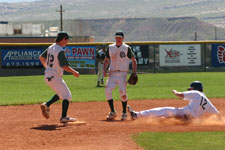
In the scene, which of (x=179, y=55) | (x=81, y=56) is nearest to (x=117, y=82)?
(x=81, y=56)

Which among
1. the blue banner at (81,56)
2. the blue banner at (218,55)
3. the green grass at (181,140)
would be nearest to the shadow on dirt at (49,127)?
the green grass at (181,140)

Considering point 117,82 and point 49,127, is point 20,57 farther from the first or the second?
point 49,127

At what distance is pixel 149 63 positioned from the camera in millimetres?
31312

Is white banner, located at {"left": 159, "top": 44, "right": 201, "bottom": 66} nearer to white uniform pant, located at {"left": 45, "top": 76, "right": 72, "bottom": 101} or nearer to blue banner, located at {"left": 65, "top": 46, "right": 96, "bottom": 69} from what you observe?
blue banner, located at {"left": 65, "top": 46, "right": 96, "bottom": 69}

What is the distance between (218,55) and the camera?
103 ft

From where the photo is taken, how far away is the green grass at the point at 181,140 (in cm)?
745

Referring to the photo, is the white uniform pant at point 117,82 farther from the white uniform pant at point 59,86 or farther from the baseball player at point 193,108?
the white uniform pant at point 59,86

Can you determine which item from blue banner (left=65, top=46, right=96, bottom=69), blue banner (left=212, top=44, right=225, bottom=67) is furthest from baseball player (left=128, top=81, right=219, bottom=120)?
blue banner (left=212, top=44, right=225, bottom=67)

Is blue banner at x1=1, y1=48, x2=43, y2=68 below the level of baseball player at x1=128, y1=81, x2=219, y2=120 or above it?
above

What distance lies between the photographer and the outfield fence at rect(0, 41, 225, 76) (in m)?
30.8

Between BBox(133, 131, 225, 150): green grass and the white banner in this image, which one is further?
the white banner

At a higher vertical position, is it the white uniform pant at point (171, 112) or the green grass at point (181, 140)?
the white uniform pant at point (171, 112)

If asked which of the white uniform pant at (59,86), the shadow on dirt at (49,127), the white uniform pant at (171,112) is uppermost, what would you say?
the white uniform pant at (59,86)

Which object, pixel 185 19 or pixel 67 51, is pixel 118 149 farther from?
pixel 185 19
